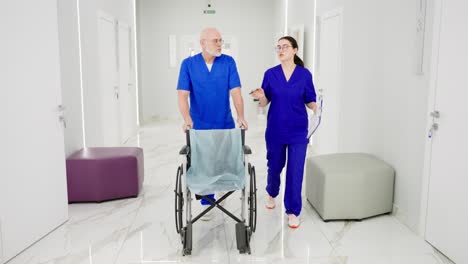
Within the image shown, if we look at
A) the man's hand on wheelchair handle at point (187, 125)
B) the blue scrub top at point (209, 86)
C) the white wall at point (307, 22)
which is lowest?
the man's hand on wheelchair handle at point (187, 125)

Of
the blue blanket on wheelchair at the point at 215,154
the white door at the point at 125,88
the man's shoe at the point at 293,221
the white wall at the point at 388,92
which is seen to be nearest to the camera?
the blue blanket on wheelchair at the point at 215,154

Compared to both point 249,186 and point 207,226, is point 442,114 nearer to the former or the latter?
point 249,186

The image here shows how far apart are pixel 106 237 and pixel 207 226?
742 millimetres

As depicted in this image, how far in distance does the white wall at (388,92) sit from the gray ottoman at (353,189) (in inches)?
4.3

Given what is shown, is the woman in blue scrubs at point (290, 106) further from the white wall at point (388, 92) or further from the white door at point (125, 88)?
the white door at point (125, 88)

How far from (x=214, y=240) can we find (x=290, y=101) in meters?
1.14

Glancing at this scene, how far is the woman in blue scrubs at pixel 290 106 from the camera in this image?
9.92 ft

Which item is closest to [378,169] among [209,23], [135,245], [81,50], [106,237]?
[135,245]

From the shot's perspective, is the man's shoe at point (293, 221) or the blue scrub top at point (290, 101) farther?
the man's shoe at point (293, 221)

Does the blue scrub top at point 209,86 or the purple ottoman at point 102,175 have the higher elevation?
the blue scrub top at point 209,86

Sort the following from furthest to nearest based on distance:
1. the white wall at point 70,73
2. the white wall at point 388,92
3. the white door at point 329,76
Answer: the white door at point 329,76 < the white wall at point 70,73 < the white wall at point 388,92

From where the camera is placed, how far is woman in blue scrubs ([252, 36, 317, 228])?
3.02 m

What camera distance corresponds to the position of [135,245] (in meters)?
2.81

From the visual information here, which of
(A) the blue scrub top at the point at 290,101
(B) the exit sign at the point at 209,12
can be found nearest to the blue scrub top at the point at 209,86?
(A) the blue scrub top at the point at 290,101
